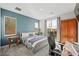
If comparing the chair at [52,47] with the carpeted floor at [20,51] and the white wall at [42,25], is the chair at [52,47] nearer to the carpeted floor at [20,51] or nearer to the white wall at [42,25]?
the carpeted floor at [20,51]

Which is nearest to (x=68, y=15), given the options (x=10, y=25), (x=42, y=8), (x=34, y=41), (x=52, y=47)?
(x=42, y=8)

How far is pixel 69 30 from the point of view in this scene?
173cm

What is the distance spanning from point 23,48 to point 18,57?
0.62ft

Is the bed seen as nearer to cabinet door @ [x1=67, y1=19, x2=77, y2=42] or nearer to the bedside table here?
the bedside table

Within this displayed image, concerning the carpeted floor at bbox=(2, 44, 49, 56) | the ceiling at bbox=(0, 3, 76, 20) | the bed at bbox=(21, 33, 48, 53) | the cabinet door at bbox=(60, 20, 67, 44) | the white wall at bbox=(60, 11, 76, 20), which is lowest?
the carpeted floor at bbox=(2, 44, 49, 56)

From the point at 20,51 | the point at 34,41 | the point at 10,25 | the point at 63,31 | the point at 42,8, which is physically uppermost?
the point at 42,8

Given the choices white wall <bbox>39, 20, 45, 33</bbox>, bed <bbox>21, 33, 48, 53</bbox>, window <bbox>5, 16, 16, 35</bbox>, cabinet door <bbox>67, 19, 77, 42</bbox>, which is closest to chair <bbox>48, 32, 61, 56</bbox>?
bed <bbox>21, 33, 48, 53</bbox>

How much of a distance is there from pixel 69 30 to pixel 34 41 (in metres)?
0.73

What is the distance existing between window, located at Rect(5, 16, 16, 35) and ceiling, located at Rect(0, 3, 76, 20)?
0.60 ft

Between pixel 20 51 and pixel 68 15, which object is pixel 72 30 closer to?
pixel 68 15

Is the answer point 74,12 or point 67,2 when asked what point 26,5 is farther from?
point 74,12

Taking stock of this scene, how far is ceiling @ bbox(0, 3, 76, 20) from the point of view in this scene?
1.61 meters

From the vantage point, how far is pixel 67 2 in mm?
1623

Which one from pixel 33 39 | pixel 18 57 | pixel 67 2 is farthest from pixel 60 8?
pixel 18 57
